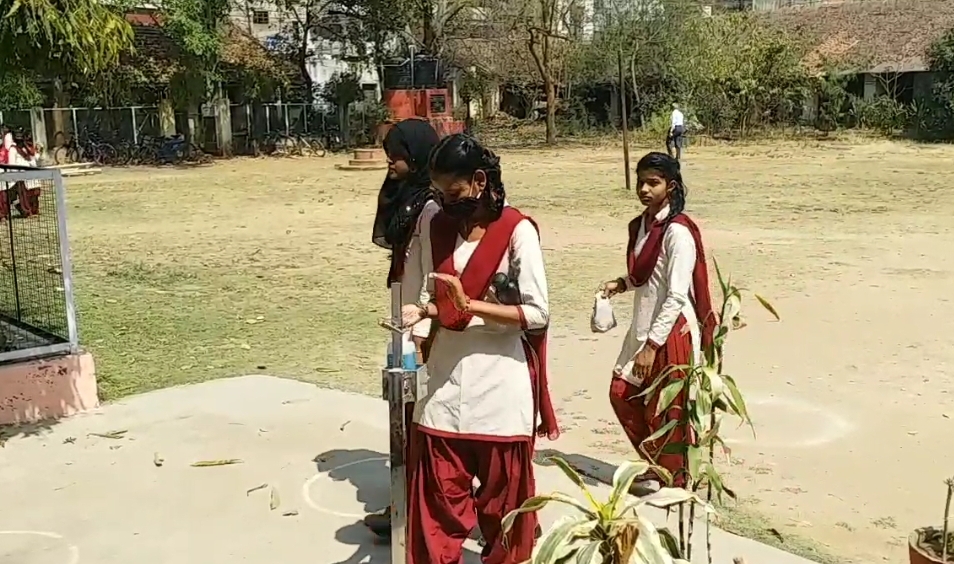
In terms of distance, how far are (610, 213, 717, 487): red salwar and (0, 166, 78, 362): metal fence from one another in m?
2.87

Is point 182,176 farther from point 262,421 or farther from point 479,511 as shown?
point 479,511

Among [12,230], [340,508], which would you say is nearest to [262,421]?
[340,508]

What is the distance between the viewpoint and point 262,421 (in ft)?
17.0

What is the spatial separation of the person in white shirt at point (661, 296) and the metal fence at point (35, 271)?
2.87 meters

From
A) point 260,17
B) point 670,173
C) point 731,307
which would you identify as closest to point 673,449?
point 731,307

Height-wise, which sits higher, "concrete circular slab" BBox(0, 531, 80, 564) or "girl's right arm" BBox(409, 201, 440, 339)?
"girl's right arm" BBox(409, 201, 440, 339)

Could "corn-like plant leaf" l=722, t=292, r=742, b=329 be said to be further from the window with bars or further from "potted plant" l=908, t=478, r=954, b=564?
the window with bars

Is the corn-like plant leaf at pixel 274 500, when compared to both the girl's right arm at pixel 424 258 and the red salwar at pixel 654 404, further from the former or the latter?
the red salwar at pixel 654 404

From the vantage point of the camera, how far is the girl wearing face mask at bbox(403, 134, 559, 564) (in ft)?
9.59

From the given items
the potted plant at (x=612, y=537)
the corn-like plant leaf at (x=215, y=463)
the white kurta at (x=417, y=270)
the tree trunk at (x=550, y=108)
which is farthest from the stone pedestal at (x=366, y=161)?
the potted plant at (x=612, y=537)

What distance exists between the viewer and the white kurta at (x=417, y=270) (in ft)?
10.4

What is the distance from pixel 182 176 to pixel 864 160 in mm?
17313

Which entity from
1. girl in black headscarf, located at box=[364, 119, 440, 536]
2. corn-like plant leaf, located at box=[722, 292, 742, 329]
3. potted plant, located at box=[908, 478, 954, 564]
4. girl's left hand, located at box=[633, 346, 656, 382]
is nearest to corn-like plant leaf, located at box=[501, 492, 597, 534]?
corn-like plant leaf, located at box=[722, 292, 742, 329]

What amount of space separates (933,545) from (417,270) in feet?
5.62
